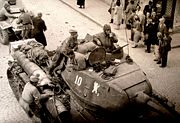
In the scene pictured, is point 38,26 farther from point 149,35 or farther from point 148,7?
point 148,7

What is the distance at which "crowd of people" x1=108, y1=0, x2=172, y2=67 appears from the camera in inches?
593

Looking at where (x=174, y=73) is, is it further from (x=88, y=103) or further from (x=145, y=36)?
(x=88, y=103)

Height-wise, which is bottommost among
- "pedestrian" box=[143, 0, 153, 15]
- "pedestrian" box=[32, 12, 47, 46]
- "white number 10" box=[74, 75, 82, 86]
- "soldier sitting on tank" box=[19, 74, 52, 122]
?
"soldier sitting on tank" box=[19, 74, 52, 122]

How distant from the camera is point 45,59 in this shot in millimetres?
12797

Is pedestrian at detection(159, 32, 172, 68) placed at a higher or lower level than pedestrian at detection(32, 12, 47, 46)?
lower

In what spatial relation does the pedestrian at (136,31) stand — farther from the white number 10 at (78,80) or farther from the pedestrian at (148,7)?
the white number 10 at (78,80)

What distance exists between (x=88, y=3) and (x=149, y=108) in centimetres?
1430

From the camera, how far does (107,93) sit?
9969mm

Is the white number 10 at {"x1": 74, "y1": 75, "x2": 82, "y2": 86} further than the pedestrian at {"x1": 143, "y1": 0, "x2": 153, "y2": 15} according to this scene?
No

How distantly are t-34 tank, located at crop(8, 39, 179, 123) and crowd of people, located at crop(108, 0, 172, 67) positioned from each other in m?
3.79

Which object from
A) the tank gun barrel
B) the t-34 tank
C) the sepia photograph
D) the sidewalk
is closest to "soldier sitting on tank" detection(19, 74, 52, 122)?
the sepia photograph

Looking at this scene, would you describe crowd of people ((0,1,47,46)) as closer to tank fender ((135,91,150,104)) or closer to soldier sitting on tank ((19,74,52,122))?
soldier sitting on tank ((19,74,52,122))

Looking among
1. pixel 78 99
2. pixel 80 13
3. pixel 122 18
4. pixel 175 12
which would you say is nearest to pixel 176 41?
pixel 175 12

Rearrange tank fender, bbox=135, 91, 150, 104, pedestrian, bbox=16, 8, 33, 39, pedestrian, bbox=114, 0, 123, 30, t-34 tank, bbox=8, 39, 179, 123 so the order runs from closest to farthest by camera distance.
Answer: tank fender, bbox=135, 91, 150, 104 → t-34 tank, bbox=8, 39, 179, 123 → pedestrian, bbox=16, 8, 33, 39 → pedestrian, bbox=114, 0, 123, 30
